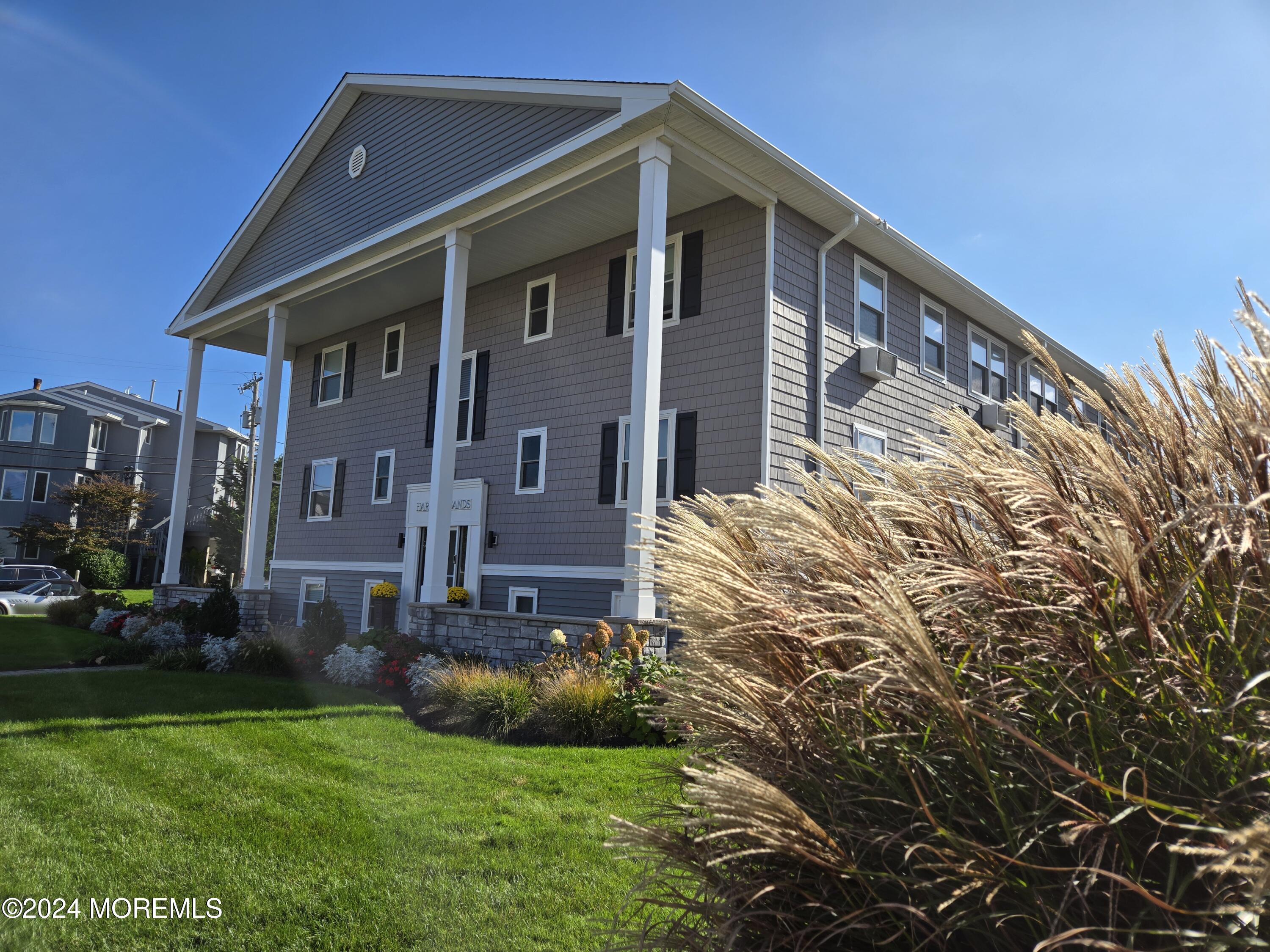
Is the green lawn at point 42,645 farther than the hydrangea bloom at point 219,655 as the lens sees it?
Yes

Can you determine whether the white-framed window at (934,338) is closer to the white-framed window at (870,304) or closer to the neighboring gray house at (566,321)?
the neighboring gray house at (566,321)

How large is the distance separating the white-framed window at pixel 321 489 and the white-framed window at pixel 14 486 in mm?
26093

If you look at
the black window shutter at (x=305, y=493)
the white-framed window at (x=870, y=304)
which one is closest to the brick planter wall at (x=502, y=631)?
the white-framed window at (x=870, y=304)

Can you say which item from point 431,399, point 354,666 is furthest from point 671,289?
point 354,666

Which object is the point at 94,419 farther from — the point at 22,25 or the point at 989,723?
the point at 989,723

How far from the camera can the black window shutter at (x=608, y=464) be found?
514 inches

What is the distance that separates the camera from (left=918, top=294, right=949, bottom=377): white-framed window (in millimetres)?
14766

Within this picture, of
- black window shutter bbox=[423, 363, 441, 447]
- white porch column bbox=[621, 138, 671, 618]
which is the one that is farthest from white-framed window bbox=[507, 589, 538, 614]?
black window shutter bbox=[423, 363, 441, 447]

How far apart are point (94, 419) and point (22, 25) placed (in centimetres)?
3628

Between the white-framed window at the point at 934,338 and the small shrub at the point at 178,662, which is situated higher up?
the white-framed window at the point at 934,338

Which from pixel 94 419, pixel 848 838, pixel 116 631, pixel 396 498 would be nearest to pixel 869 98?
pixel 848 838

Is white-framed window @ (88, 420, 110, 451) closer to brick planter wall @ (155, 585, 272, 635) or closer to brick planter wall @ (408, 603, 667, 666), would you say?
brick planter wall @ (155, 585, 272, 635)

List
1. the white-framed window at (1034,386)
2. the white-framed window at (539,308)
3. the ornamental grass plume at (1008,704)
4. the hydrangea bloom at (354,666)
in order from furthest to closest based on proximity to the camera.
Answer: the white-framed window at (1034,386), the white-framed window at (539,308), the hydrangea bloom at (354,666), the ornamental grass plume at (1008,704)

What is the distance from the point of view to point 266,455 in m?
16.1
